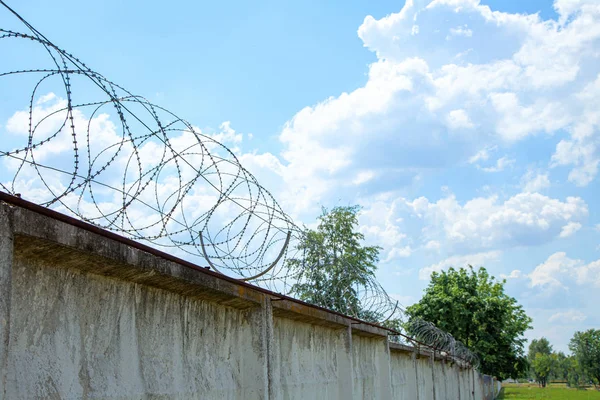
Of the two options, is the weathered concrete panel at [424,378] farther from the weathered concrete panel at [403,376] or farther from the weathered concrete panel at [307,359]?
the weathered concrete panel at [307,359]

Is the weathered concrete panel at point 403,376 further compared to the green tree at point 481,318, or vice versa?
the green tree at point 481,318

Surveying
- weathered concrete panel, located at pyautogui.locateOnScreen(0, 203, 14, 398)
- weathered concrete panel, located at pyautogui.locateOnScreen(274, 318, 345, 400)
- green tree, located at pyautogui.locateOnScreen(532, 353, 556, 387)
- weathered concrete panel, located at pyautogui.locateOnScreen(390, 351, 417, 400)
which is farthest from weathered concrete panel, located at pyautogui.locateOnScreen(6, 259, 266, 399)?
green tree, located at pyautogui.locateOnScreen(532, 353, 556, 387)

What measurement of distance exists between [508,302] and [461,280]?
9.26ft

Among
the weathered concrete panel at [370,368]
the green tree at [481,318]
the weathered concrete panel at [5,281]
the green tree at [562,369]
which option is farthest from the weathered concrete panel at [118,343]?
the green tree at [562,369]

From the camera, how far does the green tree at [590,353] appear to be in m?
93.6

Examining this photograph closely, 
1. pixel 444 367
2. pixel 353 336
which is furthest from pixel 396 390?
pixel 444 367

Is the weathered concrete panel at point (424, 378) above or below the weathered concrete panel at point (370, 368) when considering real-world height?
below

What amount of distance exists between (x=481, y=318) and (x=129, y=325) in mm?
32967

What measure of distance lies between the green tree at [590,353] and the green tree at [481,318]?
64720 mm

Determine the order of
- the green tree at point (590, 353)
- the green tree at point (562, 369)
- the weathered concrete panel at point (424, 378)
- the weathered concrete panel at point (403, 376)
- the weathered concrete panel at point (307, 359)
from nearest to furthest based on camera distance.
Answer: the weathered concrete panel at point (307, 359) → the weathered concrete panel at point (403, 376) → the weathered concrete panel at point (424, 378) → the green tree at point (590, 353) → the green tree at point (562, 369)

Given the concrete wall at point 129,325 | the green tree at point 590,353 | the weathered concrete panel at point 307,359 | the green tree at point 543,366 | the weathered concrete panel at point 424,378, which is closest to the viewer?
the concrete wall at point 129,325

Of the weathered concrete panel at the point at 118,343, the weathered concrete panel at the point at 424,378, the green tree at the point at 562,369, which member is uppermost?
the weathered concrete panel at the point at 118,343

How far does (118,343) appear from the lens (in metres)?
4.43

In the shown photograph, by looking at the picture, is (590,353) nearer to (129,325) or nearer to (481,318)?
(481,318)
